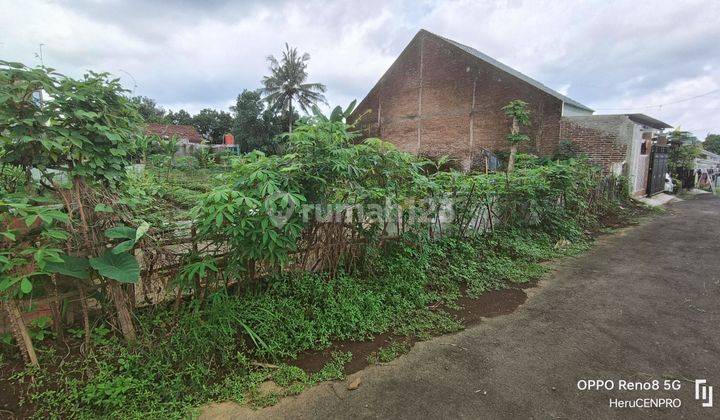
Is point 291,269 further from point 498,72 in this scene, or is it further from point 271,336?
point 498,72

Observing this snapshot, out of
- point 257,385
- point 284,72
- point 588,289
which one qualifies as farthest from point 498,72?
point 284,72

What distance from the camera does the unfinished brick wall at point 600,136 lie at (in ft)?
35.8

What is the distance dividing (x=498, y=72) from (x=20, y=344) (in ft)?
50.9

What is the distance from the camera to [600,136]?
37.2 ft

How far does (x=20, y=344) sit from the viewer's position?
2.28 m

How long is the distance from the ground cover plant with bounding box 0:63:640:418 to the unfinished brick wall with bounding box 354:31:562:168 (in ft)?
35.7

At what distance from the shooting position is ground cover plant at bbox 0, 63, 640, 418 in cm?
215

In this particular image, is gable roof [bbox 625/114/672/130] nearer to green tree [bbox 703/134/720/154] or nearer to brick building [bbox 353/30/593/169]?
brick building [bbox 353/30/593/169]

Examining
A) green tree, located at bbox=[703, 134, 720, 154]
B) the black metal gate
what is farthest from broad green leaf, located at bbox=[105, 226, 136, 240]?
green tree, located at bbox=[703, 134, 720, 154]

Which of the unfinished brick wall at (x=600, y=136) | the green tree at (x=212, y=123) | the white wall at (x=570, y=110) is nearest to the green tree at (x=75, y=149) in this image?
the unfinished brick wall at (x=600, y=136)

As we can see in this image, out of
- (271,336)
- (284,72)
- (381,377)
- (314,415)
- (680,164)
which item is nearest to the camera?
(314,415)

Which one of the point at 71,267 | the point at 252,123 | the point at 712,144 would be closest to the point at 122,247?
the point at 71,267

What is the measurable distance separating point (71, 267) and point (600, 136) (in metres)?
13.9

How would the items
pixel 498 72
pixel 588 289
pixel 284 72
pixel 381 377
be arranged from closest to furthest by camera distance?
pixel 381 377 → pixel 588 289 → pixel 498 72 → pixel 284 72
